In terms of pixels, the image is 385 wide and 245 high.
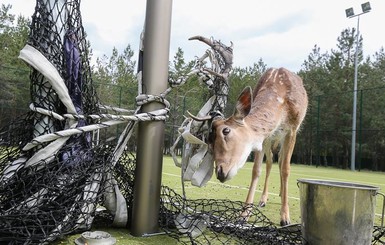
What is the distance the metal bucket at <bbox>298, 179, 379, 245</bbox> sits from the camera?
1.88m

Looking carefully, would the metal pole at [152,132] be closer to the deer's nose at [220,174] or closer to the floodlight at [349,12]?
the deer's nose at [220,174]

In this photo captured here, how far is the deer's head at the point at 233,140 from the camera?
241cm

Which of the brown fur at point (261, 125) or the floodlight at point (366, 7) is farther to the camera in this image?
the floodlight at point (366, 7)

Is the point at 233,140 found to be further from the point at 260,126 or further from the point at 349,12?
the point at 349,12

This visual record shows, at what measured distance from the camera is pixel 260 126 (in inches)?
113

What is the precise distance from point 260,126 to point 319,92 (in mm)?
34272

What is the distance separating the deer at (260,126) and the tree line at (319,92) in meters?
11.0

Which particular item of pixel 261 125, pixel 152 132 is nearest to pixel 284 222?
pixel 261 125

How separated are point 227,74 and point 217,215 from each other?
960 millimetres

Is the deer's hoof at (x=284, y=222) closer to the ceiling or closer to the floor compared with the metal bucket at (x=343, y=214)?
closer to the floor

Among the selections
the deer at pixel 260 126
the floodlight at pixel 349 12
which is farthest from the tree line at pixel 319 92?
the deer at pixel 260 126

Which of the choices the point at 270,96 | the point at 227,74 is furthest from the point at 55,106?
the point at 270,96

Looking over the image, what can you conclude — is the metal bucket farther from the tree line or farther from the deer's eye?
the tree line

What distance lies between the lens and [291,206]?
4.31m
